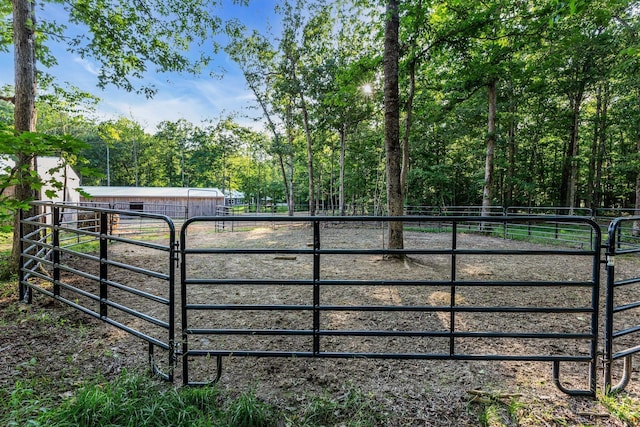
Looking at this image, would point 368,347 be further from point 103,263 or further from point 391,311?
point 103,263

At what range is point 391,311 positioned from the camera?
2.89 m

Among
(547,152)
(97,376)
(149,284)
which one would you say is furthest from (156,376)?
(547,152)

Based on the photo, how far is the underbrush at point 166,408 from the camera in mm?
1787

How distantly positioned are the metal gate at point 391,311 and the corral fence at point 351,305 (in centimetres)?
2

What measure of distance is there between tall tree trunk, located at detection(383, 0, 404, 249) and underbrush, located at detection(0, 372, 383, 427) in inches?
185

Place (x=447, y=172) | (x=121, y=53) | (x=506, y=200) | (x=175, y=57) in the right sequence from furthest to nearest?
(x=447, y=172)
(x=506, y=200)
(x=175, y=57)
(x=121, y=53)

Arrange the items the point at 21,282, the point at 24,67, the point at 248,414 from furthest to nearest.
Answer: the point at 24,67
the point at 21,282
the point at 248,414

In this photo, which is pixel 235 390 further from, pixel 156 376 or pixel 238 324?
pixel 238 324

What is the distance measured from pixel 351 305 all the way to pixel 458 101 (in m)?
10.3

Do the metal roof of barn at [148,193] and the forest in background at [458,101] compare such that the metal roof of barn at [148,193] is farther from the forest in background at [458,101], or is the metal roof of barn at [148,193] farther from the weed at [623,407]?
the weed at [623,407]

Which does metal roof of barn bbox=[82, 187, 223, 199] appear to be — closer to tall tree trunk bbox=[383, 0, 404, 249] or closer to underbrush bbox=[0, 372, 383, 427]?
tall tree trunk bbox=[383, 0, 404, 249]

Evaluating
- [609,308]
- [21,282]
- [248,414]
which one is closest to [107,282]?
[248,414]

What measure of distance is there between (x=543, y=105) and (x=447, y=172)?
22.2 feet

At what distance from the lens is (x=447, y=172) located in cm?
2188
